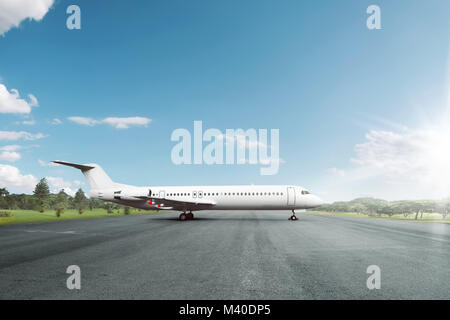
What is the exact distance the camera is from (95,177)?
31.4 meters

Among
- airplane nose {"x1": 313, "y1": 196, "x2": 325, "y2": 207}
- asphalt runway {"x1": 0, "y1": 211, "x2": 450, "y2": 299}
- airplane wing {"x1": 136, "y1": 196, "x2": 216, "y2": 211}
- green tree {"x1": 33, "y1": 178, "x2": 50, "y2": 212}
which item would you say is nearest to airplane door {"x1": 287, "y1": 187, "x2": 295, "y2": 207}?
airplane nose {"x1": 313, "y1": 196, "x2": 325, "y2": 207}

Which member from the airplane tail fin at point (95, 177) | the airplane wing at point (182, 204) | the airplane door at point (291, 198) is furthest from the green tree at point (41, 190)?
the airplane door at point (291, 198)

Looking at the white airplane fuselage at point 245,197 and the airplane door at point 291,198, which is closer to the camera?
the airplane door at point 291,198

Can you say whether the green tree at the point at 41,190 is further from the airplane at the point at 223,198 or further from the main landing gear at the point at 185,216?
the main landing gear at the point at 185,216

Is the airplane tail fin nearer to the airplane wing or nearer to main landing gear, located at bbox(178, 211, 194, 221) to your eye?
the airplane wing

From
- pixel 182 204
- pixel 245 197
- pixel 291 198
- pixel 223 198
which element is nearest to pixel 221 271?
pixel 182 204

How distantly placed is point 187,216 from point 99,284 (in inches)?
869

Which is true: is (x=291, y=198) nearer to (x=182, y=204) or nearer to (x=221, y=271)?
(x=182, y=204)

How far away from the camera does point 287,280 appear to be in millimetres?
6254

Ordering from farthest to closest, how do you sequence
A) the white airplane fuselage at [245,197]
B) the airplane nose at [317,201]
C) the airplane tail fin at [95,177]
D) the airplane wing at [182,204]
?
the airplane tail fin at [95,177] → the airplane nose at [317,201] → the white airplane fuselage at [245,197] → the airplane wing at [182,204]

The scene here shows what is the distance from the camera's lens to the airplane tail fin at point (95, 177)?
31.2 m

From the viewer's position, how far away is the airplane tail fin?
31219 mm

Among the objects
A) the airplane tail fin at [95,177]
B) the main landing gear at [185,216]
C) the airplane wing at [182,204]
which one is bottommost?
the main landing gear at [185,216]
